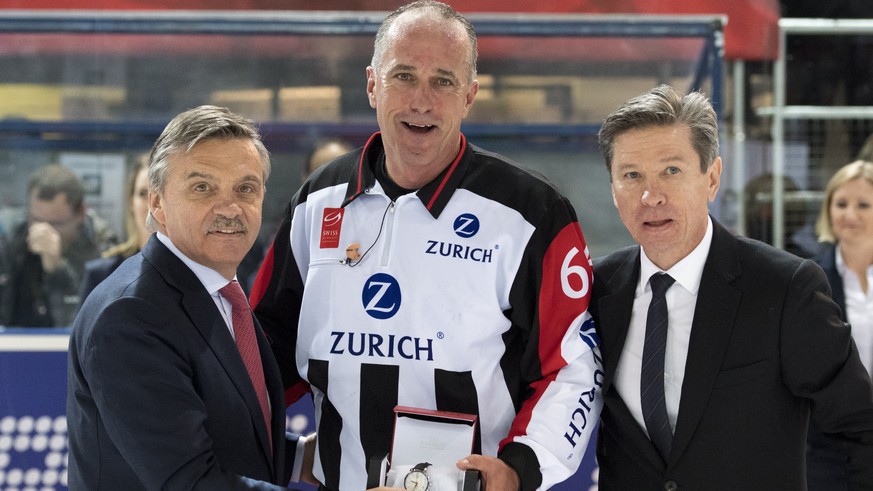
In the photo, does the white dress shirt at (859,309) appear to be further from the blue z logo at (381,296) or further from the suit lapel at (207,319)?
the suit lapel at (207,319)

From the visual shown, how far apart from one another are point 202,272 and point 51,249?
228 centimetres

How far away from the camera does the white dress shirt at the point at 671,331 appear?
195 cm

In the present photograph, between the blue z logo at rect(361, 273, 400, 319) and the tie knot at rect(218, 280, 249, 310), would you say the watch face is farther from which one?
the tie knot at rect(218, 280, 249, 310)

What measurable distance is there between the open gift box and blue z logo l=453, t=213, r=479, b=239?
409 mm

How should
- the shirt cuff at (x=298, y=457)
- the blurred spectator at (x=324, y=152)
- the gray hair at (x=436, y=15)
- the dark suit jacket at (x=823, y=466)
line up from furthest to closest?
the blurred spectator at (x=324, y=152)
the dark suit jacket at (x=823, y=466)
the shirt cuff at (x=298, y=457)
the gray hair at (x=436, y=15)

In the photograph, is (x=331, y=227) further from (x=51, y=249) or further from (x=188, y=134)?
(x=51, y=249)

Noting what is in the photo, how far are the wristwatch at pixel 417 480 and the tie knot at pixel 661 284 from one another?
62 centimetres

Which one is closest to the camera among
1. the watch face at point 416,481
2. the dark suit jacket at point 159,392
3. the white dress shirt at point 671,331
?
the dark suit jacket at point 159,392

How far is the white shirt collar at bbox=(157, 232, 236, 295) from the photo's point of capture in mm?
1940

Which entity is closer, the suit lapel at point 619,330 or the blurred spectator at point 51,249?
the suit lapel at point 619,330

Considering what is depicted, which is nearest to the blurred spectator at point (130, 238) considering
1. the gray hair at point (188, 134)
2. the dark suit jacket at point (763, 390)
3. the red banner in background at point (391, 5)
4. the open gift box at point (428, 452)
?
the red banner in background at point (391, 5)

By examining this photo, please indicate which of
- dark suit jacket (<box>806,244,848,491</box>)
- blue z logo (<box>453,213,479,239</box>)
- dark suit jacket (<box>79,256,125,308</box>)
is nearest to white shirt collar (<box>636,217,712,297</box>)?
blue z logo (<box>453,213,479,239</box>)

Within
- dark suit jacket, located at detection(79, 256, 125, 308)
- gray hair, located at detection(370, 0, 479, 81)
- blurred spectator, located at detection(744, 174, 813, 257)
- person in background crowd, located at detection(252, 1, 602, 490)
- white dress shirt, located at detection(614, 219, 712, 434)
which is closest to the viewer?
white dress shirt, located at detection(614, 219, 712, 434)

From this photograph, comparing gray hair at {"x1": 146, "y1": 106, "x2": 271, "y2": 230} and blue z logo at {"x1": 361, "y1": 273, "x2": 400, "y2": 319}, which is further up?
gray hair at {"x1": 146, "y1": 106, "x2": 271, "y2": 230}
